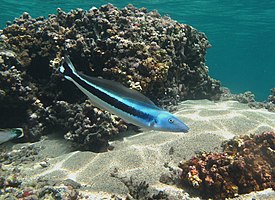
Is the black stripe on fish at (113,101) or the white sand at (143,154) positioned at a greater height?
the black stripe on fish at (113,101)

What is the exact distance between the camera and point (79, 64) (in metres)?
7.11

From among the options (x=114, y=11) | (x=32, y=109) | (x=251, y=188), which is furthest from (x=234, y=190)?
(x=114, y=11)

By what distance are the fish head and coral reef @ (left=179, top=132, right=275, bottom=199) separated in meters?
2.40

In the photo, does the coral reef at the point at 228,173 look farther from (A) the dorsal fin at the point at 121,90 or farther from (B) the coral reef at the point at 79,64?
(A) the dorsal fin at the point at 121,90

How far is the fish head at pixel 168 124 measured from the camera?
2348mm

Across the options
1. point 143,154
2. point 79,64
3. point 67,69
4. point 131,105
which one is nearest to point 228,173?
point 143,154

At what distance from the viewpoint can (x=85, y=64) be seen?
7.08 meters

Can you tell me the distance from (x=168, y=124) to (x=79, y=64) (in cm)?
525

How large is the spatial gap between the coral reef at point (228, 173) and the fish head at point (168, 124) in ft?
7.87

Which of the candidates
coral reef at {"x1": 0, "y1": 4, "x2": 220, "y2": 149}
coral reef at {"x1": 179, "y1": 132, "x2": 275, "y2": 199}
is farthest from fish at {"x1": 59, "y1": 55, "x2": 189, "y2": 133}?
coral reef at {"x1": 0, "y1": 4, "x2": 220, "y2": 149}

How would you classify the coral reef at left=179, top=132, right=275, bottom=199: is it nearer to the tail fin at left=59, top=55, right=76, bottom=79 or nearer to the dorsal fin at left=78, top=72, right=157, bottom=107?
the dorsal fin at left=78, top=72, right=157, bottom=107

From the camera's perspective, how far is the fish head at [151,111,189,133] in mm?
2348

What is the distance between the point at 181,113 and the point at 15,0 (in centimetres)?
2907

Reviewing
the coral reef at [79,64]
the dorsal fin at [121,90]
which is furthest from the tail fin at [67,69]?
the coral reef at [79,64]
